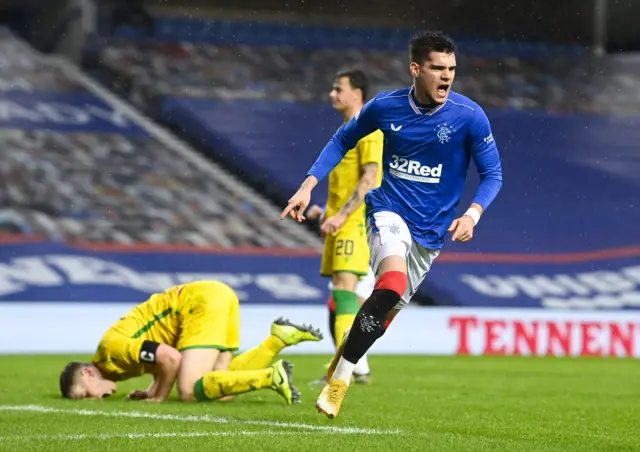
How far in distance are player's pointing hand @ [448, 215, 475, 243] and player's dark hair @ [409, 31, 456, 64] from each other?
2.97ft

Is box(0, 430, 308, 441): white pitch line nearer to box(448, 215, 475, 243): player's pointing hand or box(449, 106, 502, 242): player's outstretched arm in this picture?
box(448, 215, 475, 243): player's pointing hand

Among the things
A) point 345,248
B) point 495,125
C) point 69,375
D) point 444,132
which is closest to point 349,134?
point 444,132

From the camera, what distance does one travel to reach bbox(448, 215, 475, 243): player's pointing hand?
5.28 m

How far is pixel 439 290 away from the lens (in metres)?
16.5

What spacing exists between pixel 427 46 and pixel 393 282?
3.88ft

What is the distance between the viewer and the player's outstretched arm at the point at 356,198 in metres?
7.49

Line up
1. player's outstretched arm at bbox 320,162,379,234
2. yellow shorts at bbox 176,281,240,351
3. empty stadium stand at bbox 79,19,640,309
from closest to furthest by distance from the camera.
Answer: yellow shorts at bbox 176,281,240,351, player's outstretched arm at bbox 320,162,379,234, empty stadium stand at bbox 79,19,640,309

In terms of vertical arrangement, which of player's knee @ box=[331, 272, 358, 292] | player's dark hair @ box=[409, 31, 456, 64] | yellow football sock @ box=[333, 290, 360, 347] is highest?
player's dark hair @ box=[409, 31, 456, 64]

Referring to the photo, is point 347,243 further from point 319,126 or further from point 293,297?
point 319,126

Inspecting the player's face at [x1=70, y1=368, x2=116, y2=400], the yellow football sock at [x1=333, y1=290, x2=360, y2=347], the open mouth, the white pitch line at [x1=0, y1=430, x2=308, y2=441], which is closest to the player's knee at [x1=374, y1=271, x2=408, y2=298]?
the white pitch line at [x1=0, y1=430, x2=308, y2=441]

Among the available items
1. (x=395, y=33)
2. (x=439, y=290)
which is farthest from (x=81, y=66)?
(x=439, y=290)

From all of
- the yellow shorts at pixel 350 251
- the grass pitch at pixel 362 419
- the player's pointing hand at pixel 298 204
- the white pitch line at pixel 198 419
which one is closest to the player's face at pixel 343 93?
the yellow shorts at pixel 350 251

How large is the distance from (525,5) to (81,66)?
764 cm

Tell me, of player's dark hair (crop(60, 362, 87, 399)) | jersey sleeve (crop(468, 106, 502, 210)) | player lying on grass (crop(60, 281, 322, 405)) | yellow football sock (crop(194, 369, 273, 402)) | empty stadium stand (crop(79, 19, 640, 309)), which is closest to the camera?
jersey sleeve (crop(468, 106, 502, 210))
